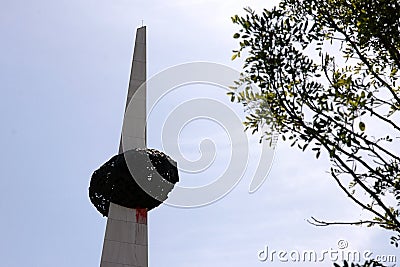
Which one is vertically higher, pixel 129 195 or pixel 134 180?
pixel 134 180

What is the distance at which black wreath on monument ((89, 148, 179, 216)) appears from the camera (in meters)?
13.2

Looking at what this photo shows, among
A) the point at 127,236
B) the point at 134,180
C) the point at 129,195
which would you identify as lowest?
the point at 127,236

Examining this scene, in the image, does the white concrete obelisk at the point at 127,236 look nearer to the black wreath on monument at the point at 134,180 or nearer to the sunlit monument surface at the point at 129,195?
the sunlit monument surface at the point at 129,195

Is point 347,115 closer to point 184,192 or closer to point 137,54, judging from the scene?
point 184,192

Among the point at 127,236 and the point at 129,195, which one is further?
the point at 127,236

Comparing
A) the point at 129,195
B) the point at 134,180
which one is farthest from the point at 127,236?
the point at 134,180

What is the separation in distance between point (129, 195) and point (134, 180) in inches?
14.5

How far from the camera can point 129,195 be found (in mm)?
13305

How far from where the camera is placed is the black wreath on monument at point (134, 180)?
1325cm

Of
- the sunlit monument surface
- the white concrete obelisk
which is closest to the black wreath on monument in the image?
the sunlit monument surface

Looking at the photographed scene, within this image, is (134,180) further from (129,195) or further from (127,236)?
(127,236)

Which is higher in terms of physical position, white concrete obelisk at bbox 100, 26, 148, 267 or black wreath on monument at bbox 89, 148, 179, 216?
black wreath on monument at bbox 89, 148, 179, 216

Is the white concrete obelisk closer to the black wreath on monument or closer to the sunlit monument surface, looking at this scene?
the sunlit monument surface

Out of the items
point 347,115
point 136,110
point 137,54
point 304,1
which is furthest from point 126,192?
point 347,115
